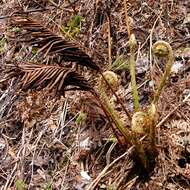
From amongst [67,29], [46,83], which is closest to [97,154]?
[46,83]

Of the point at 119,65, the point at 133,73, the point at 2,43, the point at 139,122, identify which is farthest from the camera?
the point at 2,43

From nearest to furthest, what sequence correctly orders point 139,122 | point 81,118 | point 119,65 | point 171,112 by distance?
1. point 139,122
2. point 171,112
3. point 81,118
4. point 119,65

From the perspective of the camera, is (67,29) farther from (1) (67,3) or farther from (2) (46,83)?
(2) (46,83)

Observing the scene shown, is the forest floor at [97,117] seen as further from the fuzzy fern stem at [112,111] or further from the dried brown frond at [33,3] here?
the dried brown frond at [33,3]

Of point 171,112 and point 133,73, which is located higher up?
point 133,73

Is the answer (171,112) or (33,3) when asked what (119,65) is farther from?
(33,3)

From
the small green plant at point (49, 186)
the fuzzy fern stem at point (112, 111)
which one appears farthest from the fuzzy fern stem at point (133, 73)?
the small green plant at point (49, 186)

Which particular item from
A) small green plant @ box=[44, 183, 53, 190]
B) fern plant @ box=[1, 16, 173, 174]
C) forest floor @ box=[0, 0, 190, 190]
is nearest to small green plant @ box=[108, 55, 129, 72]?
forest floor @ box=[0, 0, 190, 190]

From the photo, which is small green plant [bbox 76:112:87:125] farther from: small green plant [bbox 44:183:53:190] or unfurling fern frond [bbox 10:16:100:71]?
unfurling fern frond [bbox 10:16:100:71]

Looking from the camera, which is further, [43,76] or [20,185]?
[20,185]

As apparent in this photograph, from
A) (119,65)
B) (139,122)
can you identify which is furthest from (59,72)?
(119,65)
